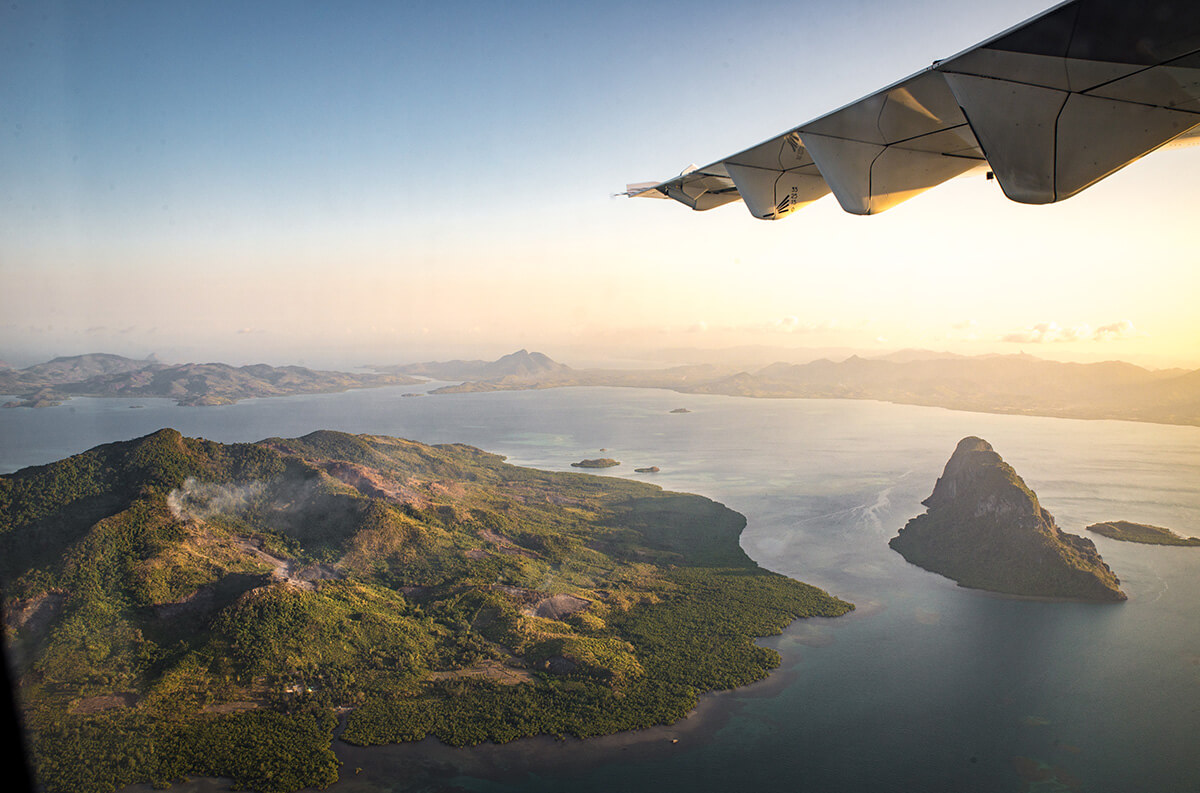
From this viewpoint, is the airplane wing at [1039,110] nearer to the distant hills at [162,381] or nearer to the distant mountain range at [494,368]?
the distant hills at [162,381]

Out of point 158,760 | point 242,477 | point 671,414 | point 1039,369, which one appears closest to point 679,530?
point 242,477

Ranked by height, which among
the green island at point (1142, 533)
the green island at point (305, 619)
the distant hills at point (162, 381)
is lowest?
the green island at point (1142, 533)

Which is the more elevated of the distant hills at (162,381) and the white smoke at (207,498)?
the distant hills at (162,381)

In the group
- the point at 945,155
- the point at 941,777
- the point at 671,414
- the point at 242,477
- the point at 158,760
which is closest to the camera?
the point at 945,155

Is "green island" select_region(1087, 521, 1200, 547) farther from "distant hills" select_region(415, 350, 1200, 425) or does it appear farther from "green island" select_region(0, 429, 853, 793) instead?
"distant hills" select_region(415, 350, 1200, 425)

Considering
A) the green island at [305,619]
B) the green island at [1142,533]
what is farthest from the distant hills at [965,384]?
the green island at [305,619]

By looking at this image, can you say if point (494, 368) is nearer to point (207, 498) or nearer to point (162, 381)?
point (162, 381)

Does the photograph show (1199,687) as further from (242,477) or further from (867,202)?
(242,477)
